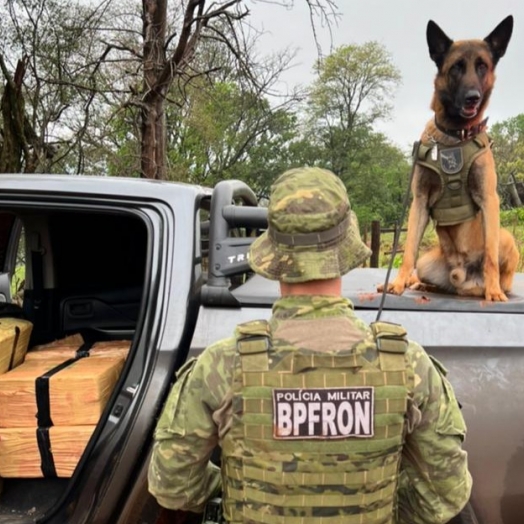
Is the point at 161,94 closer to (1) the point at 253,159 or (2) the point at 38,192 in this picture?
(2) the point at 38,192

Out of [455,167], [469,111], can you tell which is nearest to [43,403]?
[455,167]

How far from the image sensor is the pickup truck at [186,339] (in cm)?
151

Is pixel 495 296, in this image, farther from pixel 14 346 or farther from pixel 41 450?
pixel 14 346

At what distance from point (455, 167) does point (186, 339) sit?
42.8 inches

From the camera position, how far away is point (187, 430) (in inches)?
45.7

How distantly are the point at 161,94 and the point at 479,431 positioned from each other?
722 centimetres

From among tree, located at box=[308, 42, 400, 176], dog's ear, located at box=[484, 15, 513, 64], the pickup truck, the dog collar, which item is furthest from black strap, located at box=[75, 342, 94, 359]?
tree, located at box=[308, 42, 400, 176]

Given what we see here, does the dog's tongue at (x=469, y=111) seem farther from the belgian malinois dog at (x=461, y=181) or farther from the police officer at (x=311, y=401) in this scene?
Answer: the police officer at (x=311, y=401)

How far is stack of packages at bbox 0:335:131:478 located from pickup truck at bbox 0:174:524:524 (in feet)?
0.34

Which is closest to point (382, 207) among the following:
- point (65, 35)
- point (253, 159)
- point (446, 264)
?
point (253, 159)

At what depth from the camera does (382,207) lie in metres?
31.3

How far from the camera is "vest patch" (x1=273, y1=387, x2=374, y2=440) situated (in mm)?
1079

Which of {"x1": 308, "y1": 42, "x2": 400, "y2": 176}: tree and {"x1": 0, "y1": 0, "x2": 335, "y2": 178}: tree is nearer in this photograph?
{"x1": 0, "y1": 0, "x2": 335, "y2": 178}: tree

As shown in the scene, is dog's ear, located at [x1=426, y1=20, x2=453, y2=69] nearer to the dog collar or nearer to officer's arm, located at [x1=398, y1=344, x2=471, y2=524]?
the dog collar
